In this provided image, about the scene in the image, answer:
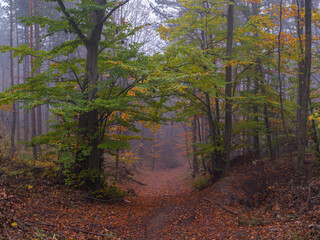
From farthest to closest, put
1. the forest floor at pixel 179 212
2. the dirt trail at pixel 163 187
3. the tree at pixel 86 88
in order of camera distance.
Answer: the dirt trail at pixel 163 187
the tree at pixel 86 88
the forest floor at pixel 179 212

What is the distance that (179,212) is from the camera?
9.43 m

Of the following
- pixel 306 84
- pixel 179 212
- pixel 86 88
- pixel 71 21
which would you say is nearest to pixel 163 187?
pixel 179 212

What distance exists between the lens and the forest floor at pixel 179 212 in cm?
568

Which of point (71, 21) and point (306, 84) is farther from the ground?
point (71, 21)

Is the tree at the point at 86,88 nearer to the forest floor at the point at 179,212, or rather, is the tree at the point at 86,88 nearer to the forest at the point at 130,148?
the forest at the point at 130,148

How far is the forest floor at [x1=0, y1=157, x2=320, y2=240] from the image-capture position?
5684 mm

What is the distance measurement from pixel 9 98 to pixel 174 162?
30.5 meters

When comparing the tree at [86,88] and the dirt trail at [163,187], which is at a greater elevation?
the tree at [86,88]

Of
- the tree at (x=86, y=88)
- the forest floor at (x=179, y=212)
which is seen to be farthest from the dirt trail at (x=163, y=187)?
the tree at (x=86, y=88)

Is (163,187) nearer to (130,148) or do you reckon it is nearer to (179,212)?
(179,212)

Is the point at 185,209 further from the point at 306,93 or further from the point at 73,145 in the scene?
the point at 306,93

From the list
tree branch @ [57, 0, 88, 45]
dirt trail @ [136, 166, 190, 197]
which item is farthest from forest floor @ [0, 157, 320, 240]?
tree branch @ [57, 0, 88, 45]

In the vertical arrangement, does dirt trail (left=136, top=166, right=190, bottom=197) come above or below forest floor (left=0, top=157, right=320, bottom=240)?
below

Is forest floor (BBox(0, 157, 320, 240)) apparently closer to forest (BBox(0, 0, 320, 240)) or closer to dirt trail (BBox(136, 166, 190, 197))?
forest (BBox(0, 0, 320, 240))
